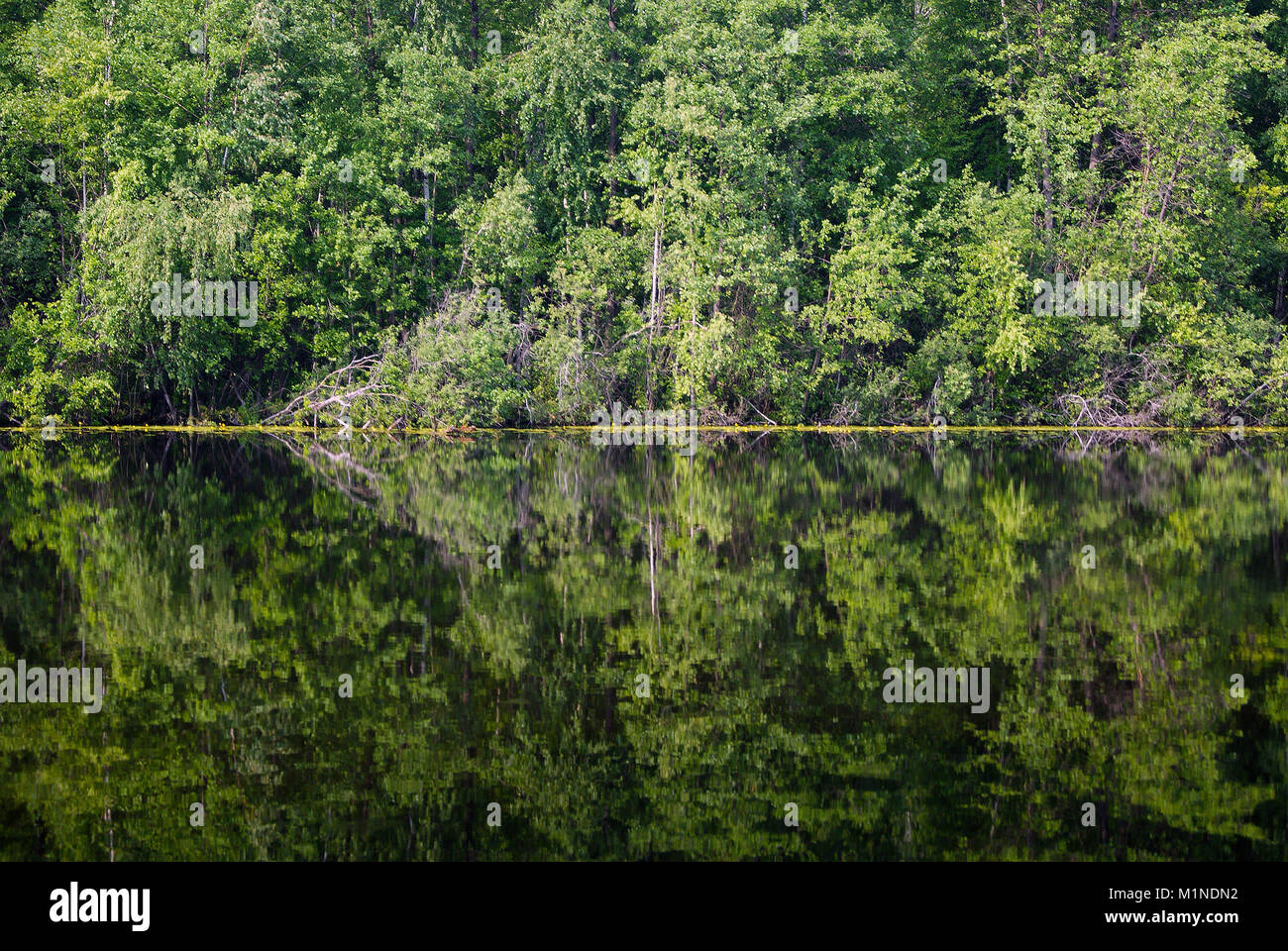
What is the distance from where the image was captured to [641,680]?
28.9 ft

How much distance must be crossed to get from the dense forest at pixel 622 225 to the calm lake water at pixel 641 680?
787 inches

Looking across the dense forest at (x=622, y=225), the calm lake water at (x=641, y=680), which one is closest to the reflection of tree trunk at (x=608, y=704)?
the calm lake water at (x=641, y=680)

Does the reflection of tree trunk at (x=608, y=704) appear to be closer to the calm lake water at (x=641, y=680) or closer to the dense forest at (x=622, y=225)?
the calm lake water at (x=641, y=680)

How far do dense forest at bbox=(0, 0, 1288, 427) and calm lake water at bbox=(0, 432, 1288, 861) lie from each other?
1999cm

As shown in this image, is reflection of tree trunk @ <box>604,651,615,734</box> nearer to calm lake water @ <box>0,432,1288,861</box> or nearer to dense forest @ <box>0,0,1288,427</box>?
calm lake water @ <box>0,432,1288,861</box>

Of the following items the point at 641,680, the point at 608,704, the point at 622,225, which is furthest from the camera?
the point at 622,225

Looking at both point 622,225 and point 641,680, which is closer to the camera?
point 641,680

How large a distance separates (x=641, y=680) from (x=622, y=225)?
124ft

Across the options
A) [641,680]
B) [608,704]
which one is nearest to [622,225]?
[641,680]

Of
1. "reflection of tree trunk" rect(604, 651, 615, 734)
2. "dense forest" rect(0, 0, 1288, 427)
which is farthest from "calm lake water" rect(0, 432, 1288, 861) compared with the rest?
"dense forest" rect(0, 0, 1288, 427)

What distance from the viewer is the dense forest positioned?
3759 centimetres

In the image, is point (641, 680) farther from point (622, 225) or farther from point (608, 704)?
point (622, 225)
